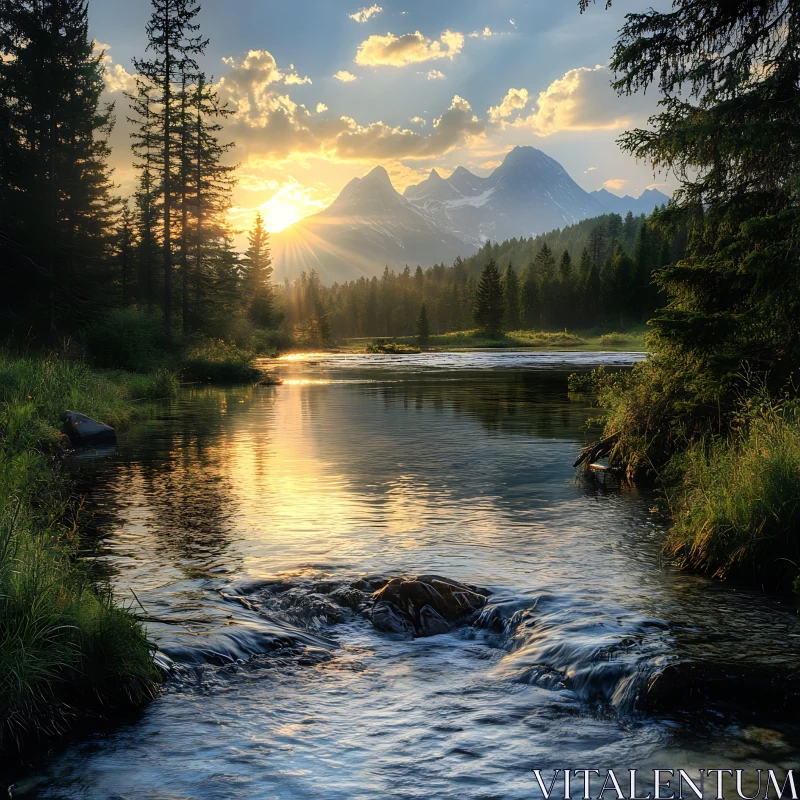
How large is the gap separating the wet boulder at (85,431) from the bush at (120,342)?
14.5 metres

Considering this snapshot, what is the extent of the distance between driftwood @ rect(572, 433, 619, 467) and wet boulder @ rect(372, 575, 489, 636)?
7.98 meters

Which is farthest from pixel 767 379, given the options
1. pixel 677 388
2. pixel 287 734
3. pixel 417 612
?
pixel 287 734

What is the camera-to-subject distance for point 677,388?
1384 centimetres

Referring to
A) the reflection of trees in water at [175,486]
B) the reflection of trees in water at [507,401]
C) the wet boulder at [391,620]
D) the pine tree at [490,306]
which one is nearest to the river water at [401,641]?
the reflection of trees in water at [175,486]

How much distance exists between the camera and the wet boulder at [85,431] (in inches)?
786

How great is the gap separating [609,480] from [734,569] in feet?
22.0

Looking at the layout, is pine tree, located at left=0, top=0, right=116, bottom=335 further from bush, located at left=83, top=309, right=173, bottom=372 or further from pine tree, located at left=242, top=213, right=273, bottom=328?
pine tree, located at left=242, top=213, right=273, bottom=328

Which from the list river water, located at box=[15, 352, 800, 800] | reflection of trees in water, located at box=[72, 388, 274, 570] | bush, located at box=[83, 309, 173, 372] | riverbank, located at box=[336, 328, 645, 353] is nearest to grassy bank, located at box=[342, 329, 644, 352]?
riverbank, located at box=[336, 328, 645, 353]

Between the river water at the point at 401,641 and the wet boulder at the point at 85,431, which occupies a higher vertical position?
the wet boulder at the point at 85,431

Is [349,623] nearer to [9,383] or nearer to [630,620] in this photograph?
[630,620]

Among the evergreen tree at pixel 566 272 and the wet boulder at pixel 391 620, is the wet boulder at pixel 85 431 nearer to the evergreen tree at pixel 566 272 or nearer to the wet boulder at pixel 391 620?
the wet boulder at pixel 391 620

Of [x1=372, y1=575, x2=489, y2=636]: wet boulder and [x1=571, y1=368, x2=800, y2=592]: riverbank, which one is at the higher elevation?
[x1=571, y1=368, x2=800, y2=592]: riverbank

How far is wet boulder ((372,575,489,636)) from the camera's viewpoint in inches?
314

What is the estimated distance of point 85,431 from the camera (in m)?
20.1
